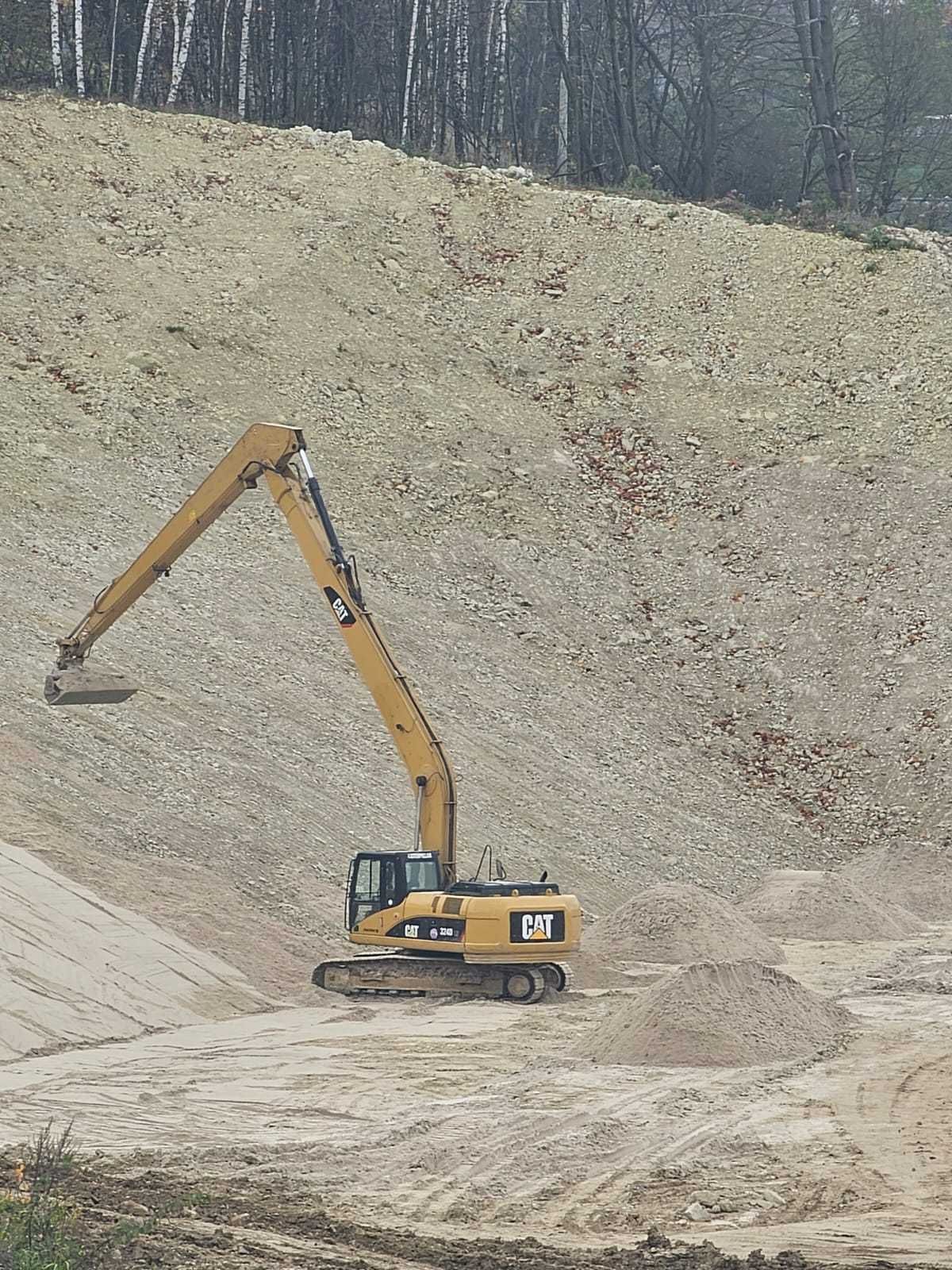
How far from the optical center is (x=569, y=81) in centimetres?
3694

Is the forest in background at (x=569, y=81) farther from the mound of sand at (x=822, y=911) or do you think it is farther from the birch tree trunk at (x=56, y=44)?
the mound of sand at (x=822, y=911)

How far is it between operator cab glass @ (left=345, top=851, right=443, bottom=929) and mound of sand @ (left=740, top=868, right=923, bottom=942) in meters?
6.02

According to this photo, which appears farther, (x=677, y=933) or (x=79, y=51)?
(x=79, y=51)

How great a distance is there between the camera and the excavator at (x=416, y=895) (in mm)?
14367

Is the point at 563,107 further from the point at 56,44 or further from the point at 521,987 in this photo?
the point at 521,987

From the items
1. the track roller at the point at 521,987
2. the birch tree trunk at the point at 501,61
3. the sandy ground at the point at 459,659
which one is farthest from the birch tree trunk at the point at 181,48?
the track roller at the point at 521,987

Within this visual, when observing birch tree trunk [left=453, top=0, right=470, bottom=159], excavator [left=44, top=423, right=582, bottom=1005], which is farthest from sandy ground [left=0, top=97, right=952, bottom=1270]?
birch tree trunk [left=453, top=0, right=470, bottom=159]

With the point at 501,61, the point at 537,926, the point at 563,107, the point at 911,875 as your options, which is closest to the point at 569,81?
the point at 563,107

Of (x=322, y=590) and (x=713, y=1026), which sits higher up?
(x=322, y=590)

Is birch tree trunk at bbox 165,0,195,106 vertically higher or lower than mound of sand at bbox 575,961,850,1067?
higher

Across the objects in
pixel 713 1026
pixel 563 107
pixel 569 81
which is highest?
pixel 563 107

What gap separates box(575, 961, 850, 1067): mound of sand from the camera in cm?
1194

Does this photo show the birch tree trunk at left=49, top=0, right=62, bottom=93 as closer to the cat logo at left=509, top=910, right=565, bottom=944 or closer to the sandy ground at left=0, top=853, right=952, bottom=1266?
the cat logo at left=509, top=910, right=565, bottom=944

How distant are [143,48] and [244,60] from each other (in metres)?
2.14
